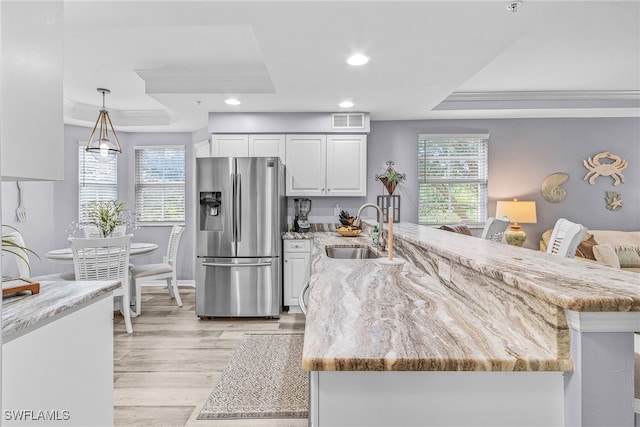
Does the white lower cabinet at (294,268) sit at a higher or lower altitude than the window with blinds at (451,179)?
lower

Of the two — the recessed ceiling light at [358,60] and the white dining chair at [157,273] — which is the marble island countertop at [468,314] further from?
the white dining chair at [157,273]

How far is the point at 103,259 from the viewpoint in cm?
335

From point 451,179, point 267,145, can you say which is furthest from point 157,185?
point 451,179

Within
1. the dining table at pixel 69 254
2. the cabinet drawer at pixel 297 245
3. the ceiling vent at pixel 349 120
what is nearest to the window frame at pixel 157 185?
the dining table at pixel 69 254

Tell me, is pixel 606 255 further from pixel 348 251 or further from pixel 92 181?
pixel 92 181

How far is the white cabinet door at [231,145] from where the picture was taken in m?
4.36

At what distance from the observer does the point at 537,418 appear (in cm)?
88

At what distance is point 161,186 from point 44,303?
4.54 meters

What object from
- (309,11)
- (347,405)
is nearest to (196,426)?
(347,405)

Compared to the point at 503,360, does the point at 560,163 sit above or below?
above

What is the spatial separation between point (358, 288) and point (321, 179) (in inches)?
117

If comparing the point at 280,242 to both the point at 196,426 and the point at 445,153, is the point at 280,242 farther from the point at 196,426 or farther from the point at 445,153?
the point at 445,153

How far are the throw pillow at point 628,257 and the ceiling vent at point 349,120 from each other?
3.33 metres

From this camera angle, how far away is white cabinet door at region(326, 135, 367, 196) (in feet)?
14.4
